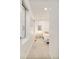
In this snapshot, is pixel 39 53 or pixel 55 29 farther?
pixel 39 53

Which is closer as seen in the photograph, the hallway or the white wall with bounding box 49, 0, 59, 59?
the white wall with bounding box 49, 0, 59, 59

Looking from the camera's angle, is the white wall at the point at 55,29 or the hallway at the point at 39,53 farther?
the hallway at the point at 39,53

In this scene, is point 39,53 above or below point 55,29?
below

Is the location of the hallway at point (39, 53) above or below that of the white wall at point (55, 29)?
below

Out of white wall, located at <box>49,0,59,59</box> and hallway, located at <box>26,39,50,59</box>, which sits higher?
white wall, located at <box>49,0,59,59</box>
